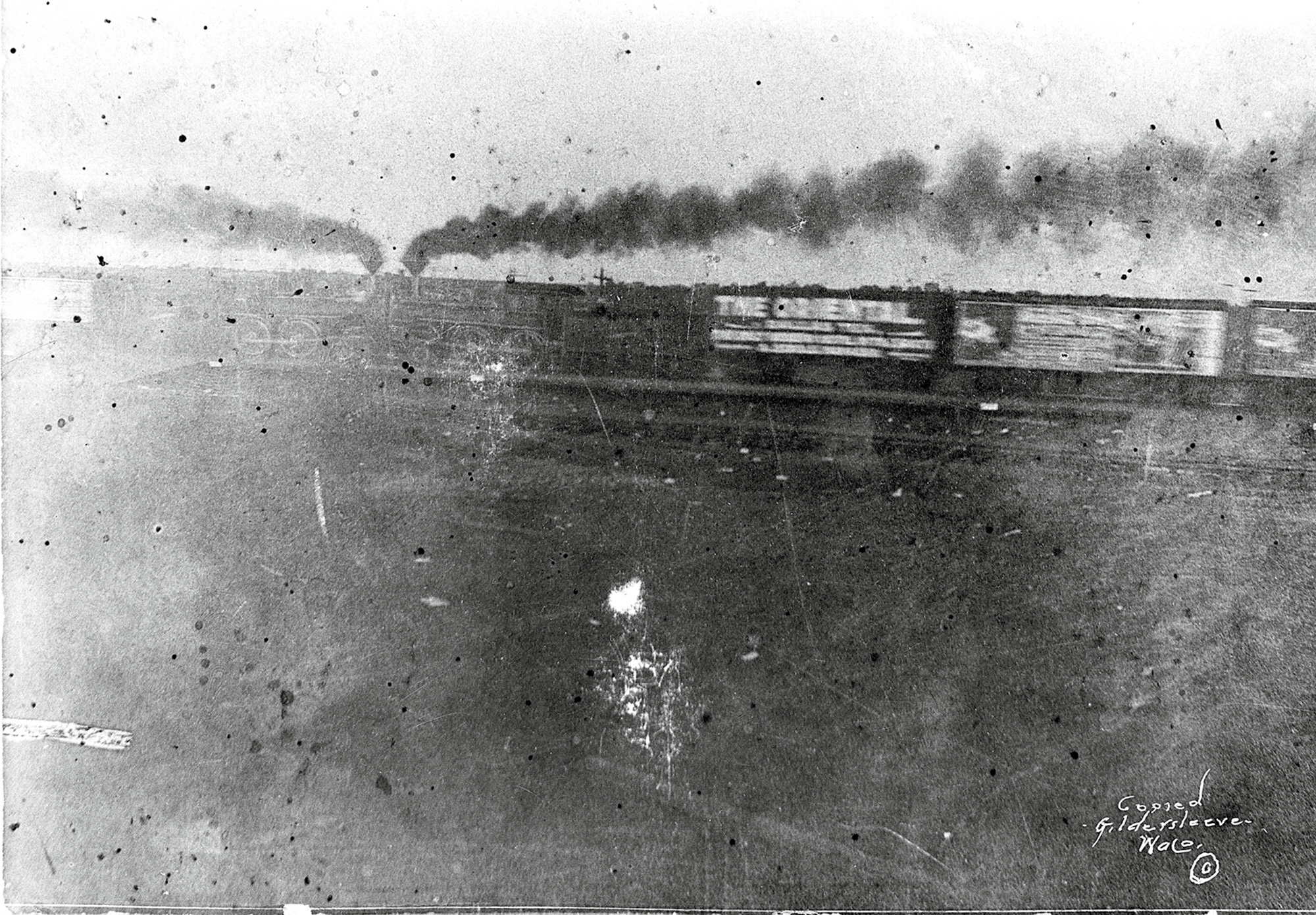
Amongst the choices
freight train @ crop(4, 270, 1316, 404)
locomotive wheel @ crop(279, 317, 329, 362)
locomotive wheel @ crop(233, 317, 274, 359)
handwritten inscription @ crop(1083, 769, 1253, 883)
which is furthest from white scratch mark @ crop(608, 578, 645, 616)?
handwritten inscription @ crop(1083, 769, 1253, 883)

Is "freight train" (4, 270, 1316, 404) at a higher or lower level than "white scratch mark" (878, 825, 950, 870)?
higher

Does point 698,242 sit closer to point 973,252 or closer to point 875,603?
point 973,252

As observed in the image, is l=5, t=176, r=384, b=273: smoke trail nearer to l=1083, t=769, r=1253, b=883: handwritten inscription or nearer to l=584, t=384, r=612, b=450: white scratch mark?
l=584, t=384, r=612, b=450: white scratch mark

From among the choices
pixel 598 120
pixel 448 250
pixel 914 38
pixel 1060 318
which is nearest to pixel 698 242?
pixel 598 120

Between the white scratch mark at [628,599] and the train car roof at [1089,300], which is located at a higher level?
the train car roof at [1089,300]

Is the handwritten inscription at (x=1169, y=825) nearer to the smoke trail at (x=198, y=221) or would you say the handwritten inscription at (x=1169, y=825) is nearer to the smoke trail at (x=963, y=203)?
the smoke trail at (x=963, y=203)

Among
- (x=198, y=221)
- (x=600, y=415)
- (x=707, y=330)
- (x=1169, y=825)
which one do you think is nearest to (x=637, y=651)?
(x=600, y=415)

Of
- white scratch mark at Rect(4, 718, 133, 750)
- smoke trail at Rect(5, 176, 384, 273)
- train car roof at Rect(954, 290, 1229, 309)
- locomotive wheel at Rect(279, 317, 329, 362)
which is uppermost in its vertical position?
smoke trail at Rect(5, 176, 384, 273)

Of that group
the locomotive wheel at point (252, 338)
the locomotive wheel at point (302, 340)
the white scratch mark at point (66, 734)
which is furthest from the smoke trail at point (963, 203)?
the white scratch mark at point (66, 734)
